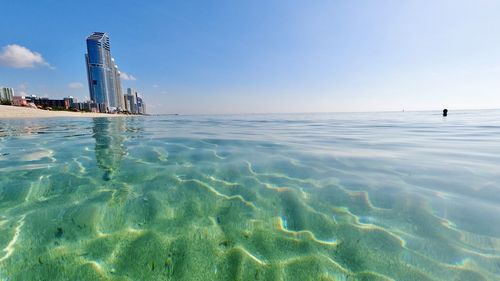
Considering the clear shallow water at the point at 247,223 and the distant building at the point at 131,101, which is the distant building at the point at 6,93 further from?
the clear shallow water at the point at 247,223

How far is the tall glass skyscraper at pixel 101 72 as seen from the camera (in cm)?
12088

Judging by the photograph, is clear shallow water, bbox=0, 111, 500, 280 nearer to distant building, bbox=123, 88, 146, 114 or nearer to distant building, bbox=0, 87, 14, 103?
distant building, bbox=0, 87, 14, 103

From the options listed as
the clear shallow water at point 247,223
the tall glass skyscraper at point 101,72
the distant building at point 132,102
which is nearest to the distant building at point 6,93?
the tall glass skyscraper at point 101,72

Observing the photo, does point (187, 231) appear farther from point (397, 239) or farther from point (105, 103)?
point (105, 103)

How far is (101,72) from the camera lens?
125 m

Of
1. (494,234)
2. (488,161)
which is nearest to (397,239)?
(494,234)

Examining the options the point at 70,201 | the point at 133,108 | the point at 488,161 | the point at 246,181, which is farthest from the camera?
the point at 133,108

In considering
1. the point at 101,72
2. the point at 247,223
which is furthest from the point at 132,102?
the point at 247,223

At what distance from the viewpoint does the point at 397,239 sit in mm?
1947

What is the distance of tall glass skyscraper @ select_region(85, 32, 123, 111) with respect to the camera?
121 metres

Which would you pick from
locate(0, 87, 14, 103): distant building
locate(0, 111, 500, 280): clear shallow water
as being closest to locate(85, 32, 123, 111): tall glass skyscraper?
locate(0, 87, 14, 103): distant building

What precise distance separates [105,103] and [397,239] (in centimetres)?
15718

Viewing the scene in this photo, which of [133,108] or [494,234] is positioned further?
[133,108]

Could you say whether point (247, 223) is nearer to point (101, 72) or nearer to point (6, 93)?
point (6, 93)
